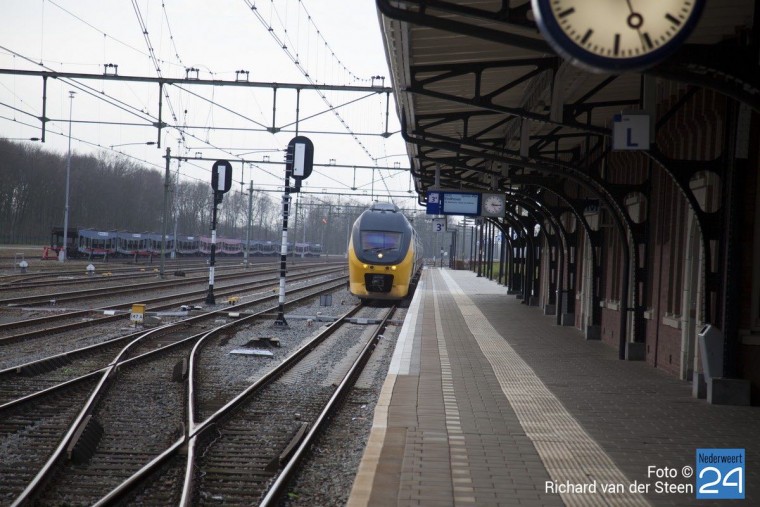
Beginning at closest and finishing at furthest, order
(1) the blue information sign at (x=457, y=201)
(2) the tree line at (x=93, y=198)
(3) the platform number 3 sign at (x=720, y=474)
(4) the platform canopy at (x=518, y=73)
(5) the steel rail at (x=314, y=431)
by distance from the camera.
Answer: (3) the platform number 3 sign at (x=720, y=474) → (4) the platform canopy at (x=518, y=73) → (5) the steel rail at (x=314, y=431) → (1) the blue information sign at (x=457, y=201) → (2) the tree line at (x=93, y=198)

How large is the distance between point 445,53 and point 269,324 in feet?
35.4

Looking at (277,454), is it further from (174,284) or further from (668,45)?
(174,284)

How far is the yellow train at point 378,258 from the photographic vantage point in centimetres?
2734

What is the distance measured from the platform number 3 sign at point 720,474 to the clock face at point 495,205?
45.2 feet

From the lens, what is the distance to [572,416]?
827 cm

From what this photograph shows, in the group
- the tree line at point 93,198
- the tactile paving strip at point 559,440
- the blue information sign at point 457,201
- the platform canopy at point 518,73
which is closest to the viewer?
the tactile paving strip at point 559,440

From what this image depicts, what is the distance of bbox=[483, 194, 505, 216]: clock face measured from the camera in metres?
20.5

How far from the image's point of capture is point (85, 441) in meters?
7.57

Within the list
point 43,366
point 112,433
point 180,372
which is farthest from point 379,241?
point 112,433

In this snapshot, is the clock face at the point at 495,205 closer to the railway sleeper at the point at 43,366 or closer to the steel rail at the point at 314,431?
the steel rail at the point at 314,431

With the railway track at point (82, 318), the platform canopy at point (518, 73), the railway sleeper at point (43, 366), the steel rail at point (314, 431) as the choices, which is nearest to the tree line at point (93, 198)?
the railway track at point (82, 318)

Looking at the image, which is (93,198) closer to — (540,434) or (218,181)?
(218,181)

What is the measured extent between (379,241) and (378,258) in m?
0.53

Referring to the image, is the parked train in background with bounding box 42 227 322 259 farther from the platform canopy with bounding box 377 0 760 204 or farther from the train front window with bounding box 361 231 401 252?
the platform canopy with bounding box 377 0 760 204
